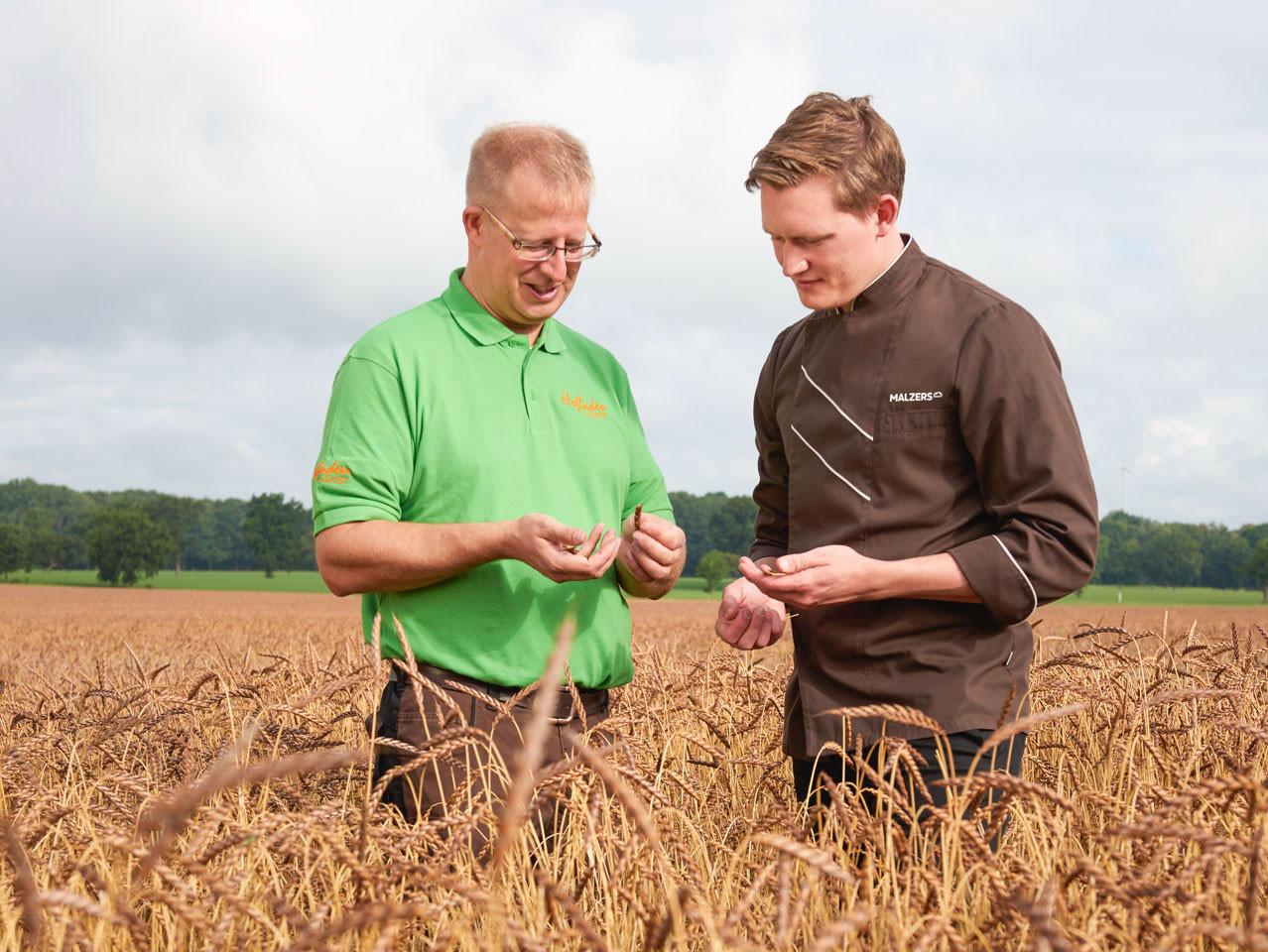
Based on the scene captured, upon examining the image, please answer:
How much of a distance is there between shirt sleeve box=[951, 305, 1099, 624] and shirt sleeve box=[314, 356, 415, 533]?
1443 millimetres

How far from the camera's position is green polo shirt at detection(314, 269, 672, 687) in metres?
3.01

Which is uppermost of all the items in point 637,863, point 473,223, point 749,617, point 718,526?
point 718,526

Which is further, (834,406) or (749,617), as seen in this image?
(749,617)

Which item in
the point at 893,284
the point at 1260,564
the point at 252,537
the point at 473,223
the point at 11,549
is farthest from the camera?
the point at 252,537

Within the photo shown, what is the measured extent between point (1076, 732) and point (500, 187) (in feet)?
10.7

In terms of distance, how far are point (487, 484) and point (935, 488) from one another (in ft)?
3.88

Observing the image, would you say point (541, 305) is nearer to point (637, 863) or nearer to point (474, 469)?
point (474, 469)

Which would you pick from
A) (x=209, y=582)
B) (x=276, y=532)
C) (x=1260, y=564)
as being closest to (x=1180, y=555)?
(x=1260, y=564)

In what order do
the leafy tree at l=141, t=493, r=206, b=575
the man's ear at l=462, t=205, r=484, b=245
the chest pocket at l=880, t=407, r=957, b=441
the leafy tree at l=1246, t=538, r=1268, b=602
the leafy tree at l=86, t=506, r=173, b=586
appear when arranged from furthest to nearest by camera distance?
the leafy tree at l=141, t=493, r=206, b=575, the leafy tree at l=1246, t=538, r=1268, b=602, the leafy tree at l=86, t=506, r=173, b=586, the man's ear at l=462, t=205, r=484, b=245, the chest pocket at l=880, t=407, r=957, b=441

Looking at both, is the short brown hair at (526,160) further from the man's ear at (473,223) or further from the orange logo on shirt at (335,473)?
the orange logo on shirt at (335,473)

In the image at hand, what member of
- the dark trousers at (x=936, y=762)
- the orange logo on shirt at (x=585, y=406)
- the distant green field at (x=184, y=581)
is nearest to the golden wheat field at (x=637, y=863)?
the dark trousers at (x=936, y=762)

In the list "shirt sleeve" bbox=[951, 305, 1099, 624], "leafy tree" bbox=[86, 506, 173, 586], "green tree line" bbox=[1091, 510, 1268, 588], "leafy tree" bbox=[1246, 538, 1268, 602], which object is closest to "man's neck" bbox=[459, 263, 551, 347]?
"shirt sleeve" bbox=[951, 305, 1099, 624]

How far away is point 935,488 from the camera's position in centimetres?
283

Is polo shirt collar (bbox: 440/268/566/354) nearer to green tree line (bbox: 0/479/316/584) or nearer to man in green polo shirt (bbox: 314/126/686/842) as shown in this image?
man in green polo shirt (bbox: 314/126/686/842)
